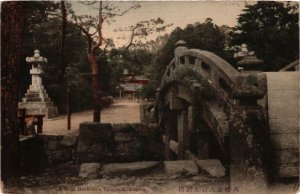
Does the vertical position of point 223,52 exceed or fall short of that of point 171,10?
it falls short

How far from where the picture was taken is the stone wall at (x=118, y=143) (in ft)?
16.1

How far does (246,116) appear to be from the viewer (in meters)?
2.97

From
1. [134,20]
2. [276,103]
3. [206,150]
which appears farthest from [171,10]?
[206,150]

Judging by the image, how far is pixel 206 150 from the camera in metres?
5.23

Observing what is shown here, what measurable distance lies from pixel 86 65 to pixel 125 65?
2.38ft

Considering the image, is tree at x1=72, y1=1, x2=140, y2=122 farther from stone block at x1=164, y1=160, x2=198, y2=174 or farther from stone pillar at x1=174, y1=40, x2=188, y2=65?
stone block at x1=164, y1=160, x2=198, y2=174

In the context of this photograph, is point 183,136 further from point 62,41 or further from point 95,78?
point 62,41

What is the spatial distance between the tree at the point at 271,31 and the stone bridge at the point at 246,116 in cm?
79

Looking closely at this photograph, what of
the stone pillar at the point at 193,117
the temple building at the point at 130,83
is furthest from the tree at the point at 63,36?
the stone pillar at the point at 193,117

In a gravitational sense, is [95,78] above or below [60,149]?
above

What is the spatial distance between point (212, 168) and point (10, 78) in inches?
91.4

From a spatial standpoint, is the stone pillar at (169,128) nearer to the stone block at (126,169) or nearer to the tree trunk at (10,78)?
the stone block at (126,169)

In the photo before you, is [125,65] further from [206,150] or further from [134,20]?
[206,150]

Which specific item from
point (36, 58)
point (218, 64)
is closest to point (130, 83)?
point (218, 64)
